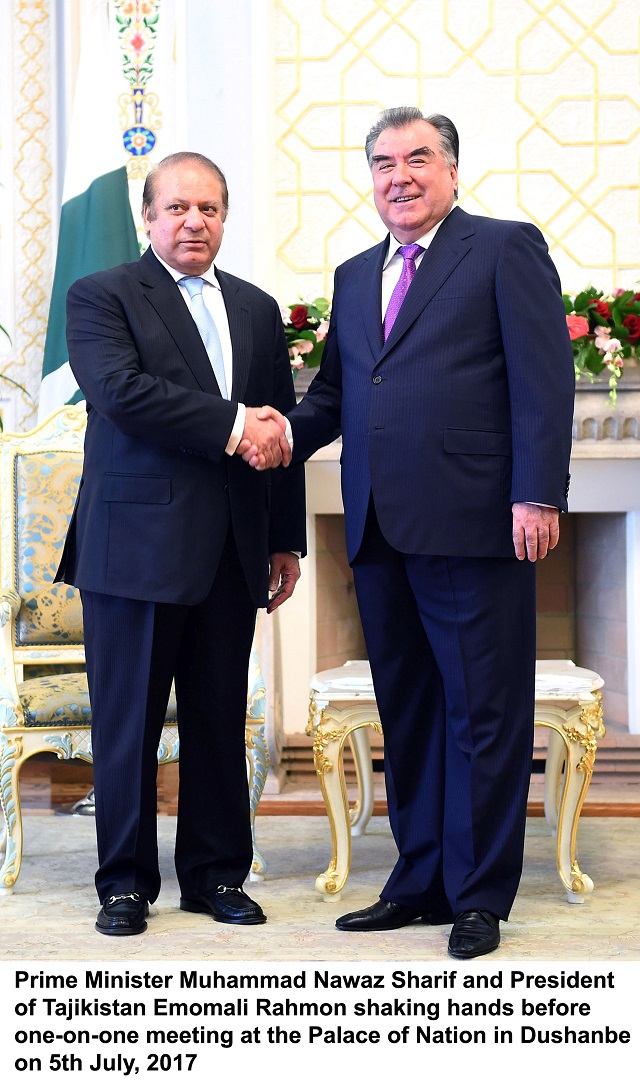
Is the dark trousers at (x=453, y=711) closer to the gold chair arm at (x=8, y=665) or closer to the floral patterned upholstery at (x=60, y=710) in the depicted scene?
the floral patterned upholstery at (x=60, y=710)

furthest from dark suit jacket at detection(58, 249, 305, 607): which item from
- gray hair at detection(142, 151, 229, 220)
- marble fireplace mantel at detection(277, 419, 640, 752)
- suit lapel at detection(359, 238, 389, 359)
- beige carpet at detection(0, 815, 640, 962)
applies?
marble fireplace mantel at detection(277, 419, 640, 752)

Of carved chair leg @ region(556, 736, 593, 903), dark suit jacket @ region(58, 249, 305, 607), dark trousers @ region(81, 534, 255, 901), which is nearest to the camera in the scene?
dark suit jacket @ region(58, 249, 305, 607)

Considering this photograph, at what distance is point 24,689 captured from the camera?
2955mm

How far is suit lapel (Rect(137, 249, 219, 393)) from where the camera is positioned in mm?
2381

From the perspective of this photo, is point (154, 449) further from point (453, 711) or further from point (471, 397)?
point (453, 711)

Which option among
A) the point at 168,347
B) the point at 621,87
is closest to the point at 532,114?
the point at 621,87

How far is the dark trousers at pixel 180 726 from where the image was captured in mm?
2381

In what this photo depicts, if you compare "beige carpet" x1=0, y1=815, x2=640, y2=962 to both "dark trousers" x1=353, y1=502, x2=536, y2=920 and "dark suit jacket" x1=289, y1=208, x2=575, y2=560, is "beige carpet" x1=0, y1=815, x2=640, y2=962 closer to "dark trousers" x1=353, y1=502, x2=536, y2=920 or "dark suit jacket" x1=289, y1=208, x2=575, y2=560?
"dark trousers" x1=353, y1=502, x2=536, y2=920

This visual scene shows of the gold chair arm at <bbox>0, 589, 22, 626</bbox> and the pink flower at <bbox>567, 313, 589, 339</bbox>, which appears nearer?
the gold chair arm at <bbox>0, 589, 22, 626</bbox>

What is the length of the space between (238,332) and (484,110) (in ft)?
6.56

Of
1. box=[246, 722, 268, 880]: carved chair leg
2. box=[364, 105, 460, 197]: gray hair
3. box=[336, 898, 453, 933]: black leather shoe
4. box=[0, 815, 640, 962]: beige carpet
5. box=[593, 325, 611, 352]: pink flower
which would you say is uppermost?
box=[364, 105, 460, 197]: gray hair

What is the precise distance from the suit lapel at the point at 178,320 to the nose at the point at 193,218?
0.45 ft

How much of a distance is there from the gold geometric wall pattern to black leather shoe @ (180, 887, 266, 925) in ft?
7.43

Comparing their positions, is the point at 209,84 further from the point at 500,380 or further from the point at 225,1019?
the point at 225,1019
